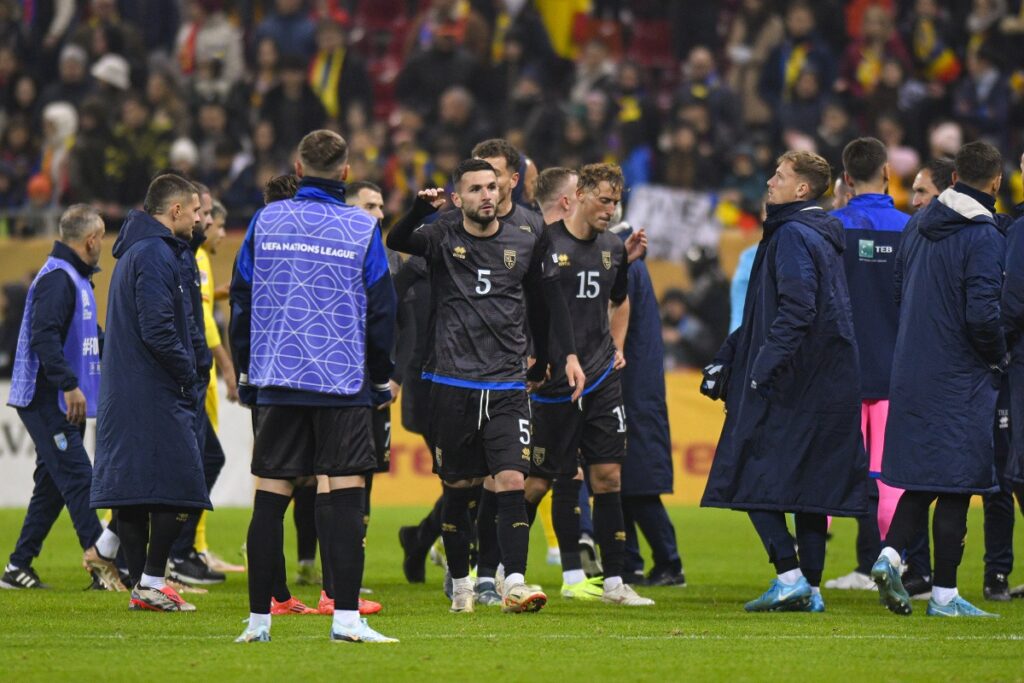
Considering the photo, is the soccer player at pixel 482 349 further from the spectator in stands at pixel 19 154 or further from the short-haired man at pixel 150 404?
the spectator in stands at pixel 19 154

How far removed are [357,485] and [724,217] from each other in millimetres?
12760

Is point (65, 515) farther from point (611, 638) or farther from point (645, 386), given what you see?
point (611, 638)

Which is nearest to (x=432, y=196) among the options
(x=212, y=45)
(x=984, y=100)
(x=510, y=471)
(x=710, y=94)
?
(x=510, y=471)

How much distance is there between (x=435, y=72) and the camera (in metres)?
22.4

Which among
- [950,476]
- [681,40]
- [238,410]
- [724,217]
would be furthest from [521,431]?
[681,40]

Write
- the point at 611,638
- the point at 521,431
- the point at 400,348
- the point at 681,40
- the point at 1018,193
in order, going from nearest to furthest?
the point at 611,638
the point at 521,431
the point at 400,348
the point at 1018,193
the point at 681,40

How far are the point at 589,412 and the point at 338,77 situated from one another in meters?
13.5

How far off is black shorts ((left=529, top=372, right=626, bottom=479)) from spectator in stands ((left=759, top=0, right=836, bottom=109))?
41.4ft

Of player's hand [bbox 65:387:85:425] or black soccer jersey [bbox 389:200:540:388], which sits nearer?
black soccer jersey [bbox 389:200:540:388]

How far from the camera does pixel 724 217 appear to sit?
64.6ft

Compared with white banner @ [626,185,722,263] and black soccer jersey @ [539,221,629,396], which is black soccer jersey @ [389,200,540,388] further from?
white banner @ [626,185,722,263]

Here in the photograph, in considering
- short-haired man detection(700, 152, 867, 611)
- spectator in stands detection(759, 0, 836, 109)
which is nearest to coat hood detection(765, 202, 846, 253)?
short-haired man detection(700, 152, 867, 611)

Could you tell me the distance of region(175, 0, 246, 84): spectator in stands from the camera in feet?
77.2

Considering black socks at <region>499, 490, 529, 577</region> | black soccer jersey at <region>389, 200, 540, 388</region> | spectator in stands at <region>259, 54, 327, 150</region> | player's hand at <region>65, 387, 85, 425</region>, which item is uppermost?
spectator in stands at <region>259, 54, 327, 150</region>
